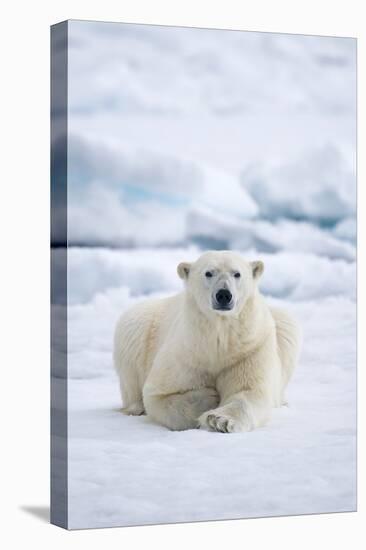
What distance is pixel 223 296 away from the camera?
6570 millimetres

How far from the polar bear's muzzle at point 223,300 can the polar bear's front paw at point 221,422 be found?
0.56 meters

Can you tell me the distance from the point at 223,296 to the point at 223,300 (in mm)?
25

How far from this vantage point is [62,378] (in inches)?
251

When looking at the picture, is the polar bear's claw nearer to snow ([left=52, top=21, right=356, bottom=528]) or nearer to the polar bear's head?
snow ([left=52, top=21, right=356, bottom=528])

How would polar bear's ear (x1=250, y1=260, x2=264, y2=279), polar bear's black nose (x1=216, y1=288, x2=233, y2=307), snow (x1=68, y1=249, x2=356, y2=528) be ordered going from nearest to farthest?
1. snow (x1=68, y1=249, x2=356, y2=528)
2. polar bear's black nose (x1=216, y1=288, x2=233, y2=307)
3. polar bear's ear (x1=250, y1=260, x2=264, y2=279)

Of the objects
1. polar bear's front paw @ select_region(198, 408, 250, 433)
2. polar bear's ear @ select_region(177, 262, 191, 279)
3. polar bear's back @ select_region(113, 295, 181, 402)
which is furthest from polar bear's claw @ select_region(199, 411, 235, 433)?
polar bear's ear @ select_region(177, 262, 191, 279)

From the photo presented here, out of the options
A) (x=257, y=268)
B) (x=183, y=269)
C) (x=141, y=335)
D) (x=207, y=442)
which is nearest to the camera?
(x=207, y=442)

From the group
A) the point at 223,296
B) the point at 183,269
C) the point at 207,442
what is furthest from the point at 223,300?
the point at 207,442

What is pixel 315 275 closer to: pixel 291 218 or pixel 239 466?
pixel 291 218

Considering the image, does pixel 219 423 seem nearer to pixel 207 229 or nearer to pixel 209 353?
pixel 209 353

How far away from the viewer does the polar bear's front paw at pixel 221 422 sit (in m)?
6.58

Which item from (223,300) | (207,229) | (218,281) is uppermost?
(207,229)

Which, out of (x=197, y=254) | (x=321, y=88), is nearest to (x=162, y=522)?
(x=197, y=254)

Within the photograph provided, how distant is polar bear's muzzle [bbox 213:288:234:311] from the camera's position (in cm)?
657
